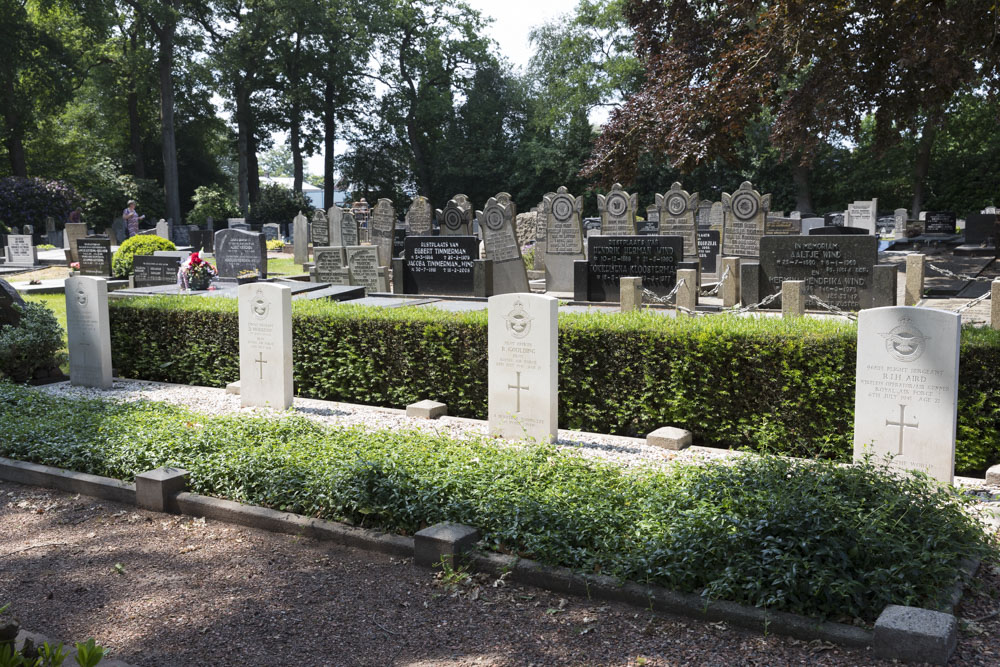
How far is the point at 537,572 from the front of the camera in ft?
14.2

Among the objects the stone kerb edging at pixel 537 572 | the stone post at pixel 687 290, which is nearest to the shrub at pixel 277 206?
the stone post at pixel 687 290

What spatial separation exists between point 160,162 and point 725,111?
4338 cm

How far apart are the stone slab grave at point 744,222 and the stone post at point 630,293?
695cm

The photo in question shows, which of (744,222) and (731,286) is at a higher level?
(744,222)

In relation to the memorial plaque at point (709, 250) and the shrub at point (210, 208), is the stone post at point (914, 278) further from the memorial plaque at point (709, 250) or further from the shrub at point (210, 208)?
the shrub at point (210, 208)

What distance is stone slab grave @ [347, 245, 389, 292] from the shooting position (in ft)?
56.8

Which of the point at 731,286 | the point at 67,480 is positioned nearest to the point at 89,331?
the point at 67,480

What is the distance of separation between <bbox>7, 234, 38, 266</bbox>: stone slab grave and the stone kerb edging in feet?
80.1

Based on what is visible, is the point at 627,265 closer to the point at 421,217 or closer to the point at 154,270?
the point at 154,270

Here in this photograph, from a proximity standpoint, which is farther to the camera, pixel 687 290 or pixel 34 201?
pixel 34 201

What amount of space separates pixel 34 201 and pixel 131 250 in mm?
21063

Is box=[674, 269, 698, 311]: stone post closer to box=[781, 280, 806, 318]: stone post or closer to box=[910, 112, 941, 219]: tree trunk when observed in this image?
box=[781, 280, 806, 318]: stone post

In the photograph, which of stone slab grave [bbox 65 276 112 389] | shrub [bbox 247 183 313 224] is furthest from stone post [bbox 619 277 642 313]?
shrub [bbox 247 183 313 224]

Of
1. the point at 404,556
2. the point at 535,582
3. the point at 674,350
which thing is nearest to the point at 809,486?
the point at 535,582
